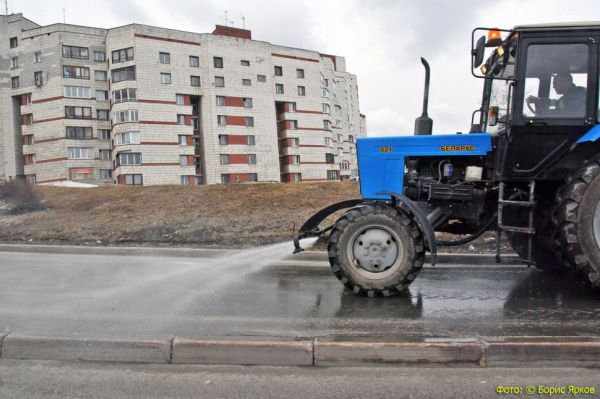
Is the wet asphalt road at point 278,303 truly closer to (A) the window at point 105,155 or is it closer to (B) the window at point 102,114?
(A) the window at point 105,155

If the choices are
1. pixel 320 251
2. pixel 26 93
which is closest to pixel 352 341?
pixel 320 251

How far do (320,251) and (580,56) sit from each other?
221 inches

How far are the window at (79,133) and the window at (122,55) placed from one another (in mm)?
8547

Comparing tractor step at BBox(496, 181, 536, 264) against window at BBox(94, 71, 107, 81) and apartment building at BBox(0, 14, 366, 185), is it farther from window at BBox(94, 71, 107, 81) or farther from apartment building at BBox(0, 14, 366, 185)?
window at BBox(94, 71, 107, 81)

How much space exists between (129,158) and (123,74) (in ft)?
31.5

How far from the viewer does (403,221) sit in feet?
17.5

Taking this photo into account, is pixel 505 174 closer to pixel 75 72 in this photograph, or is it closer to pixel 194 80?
pixel 194 80

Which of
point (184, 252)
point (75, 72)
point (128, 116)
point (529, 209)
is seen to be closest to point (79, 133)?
point (75, 72)

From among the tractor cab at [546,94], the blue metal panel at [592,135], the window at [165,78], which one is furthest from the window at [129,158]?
the blue metal panel at [592,135]

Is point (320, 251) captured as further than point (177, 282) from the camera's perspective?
Yes

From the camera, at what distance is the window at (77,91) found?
52653mm

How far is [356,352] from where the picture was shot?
3760mm

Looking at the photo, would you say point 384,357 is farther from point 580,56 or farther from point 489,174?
point 580,56

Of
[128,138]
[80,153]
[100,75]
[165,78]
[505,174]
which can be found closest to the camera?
[505,174]
